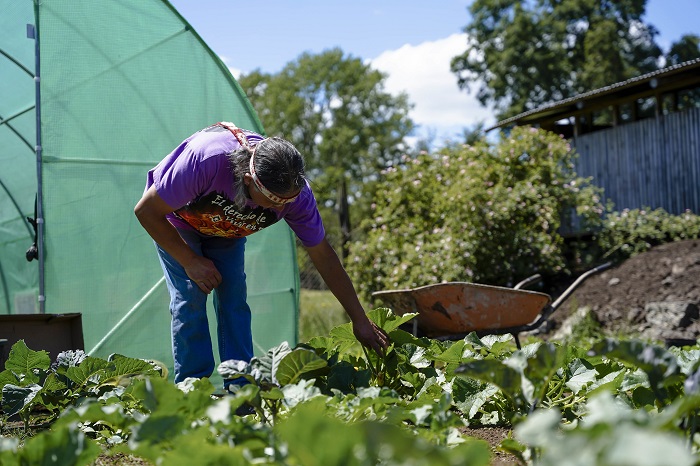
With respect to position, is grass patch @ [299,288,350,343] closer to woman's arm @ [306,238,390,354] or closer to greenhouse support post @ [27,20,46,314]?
greenhouse support post @ [27,20,46,314]

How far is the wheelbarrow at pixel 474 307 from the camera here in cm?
408

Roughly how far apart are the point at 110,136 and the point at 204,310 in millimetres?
1942

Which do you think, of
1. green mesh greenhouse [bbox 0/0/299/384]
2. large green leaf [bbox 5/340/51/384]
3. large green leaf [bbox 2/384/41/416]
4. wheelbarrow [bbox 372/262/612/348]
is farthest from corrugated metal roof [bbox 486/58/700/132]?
large green leaf [bbox 2/384/41/416]

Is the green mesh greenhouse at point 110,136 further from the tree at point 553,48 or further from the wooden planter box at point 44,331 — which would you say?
the tree at point 553,48

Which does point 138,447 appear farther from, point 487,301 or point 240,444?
point 487,301

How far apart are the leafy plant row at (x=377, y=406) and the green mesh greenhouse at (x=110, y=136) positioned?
4.23ft

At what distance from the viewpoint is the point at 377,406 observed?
71.7 inches

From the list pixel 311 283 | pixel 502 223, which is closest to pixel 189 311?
pixel 502 223

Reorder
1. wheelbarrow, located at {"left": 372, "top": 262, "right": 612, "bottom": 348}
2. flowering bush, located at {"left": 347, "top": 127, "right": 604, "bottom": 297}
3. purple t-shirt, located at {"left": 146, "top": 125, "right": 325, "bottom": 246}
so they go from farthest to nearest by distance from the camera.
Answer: flowering bush, located at {"left": 347, "top": 127, "right": 604, "bottom": 297} → wheelbarrow, located at {"left": 372, "top": 262, "right": 612, "bottom": 348} → purple t-shirt, located at {"left": 146, "top": 125, "right": 325, "bottom": 246}

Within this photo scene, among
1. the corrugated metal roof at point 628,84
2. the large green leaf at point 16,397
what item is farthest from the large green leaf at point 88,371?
the corrugated metal roof at point 628,84

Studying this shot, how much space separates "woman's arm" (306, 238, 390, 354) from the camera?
253cm

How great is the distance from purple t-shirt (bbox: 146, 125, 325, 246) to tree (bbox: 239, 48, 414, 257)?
28.1 metres

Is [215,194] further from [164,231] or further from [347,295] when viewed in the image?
[347,295]

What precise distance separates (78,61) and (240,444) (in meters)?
3.80
